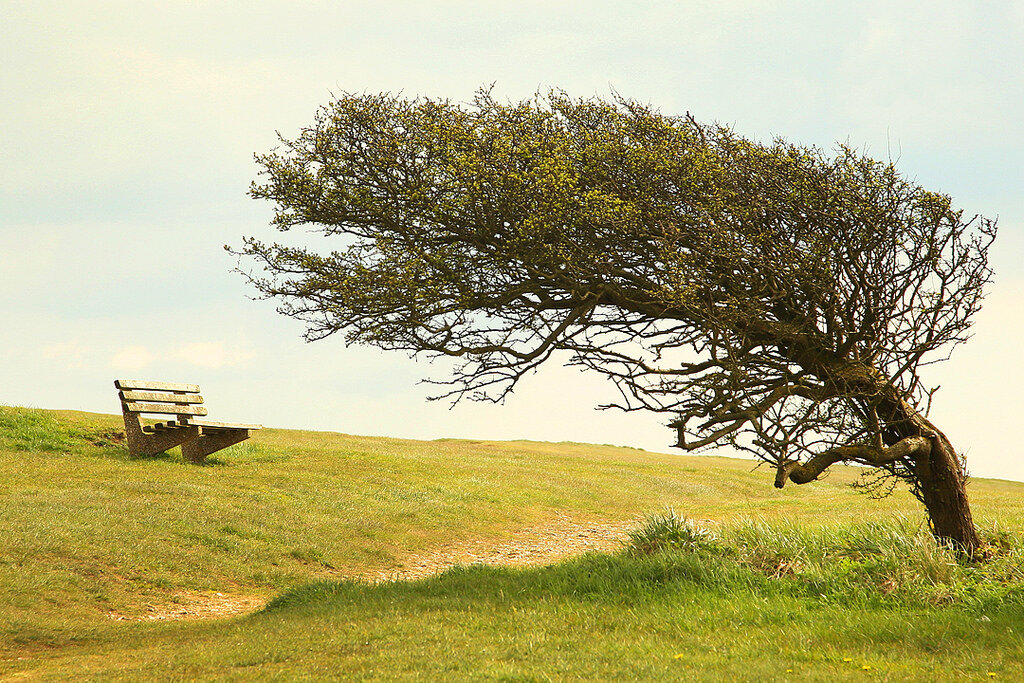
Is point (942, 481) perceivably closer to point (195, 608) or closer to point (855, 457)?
point (855, 457)

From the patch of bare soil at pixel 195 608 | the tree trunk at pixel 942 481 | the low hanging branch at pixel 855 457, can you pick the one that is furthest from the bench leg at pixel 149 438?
the tree trunk at pixel 942 481

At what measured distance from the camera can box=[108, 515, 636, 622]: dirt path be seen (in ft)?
42.2

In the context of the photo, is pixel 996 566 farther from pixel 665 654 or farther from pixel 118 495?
pixel 118 495

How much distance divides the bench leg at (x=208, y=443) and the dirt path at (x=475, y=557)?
8.73 m

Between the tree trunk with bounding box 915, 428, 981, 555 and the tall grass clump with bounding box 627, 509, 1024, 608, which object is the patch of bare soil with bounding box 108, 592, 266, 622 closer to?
the tall grass clump with bounding box 627, 509, 1024, 608

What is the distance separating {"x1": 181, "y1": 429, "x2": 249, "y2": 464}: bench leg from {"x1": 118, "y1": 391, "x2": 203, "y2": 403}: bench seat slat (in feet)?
3.72

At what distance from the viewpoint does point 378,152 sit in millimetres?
12492

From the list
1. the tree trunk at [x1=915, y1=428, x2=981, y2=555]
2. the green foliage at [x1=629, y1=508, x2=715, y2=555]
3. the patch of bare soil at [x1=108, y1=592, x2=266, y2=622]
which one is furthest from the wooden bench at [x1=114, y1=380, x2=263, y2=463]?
the tree trunk at [x1=915, y1=428, x2=981, y2=555]

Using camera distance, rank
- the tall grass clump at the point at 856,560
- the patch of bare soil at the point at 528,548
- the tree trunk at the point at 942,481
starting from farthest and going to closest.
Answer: the patch of bare soil at the point at 528,548, the tree trunk at the point at 942,481, the tall grass clump at the point at 856,560

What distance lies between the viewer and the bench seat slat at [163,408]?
22422mm

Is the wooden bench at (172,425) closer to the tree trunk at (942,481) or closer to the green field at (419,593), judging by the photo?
the green field at (419,593)

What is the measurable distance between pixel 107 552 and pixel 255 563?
2.65 meters

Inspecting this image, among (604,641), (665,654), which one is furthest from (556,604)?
(665,654)

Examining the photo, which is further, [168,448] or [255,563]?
[168,448]
